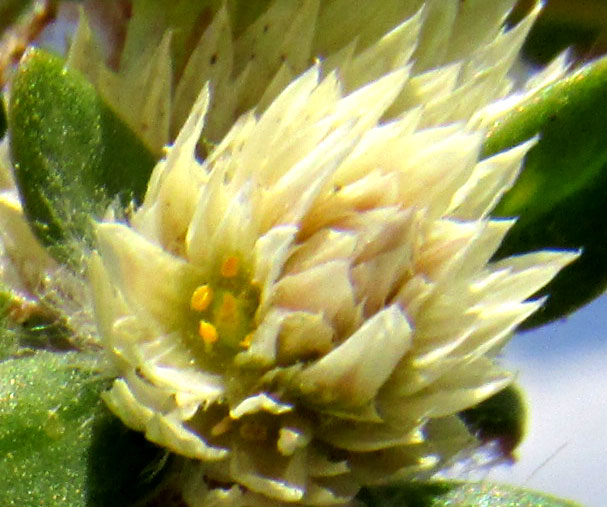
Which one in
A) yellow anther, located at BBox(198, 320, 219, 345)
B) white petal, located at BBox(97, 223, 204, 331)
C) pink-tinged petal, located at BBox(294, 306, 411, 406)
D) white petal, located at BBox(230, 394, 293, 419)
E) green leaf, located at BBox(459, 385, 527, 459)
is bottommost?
green leaf, located at BBox(459, 385, 527, 459)

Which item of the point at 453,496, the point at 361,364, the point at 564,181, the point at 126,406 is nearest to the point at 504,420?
the point at 453,496

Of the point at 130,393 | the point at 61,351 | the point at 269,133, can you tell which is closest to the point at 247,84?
the point at 269,133

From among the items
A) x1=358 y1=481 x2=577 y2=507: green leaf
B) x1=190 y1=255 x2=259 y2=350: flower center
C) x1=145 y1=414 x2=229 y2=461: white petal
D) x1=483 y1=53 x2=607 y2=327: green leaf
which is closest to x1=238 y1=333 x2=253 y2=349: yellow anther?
x1=190 y1=255 x2=259 y2=350: flower center

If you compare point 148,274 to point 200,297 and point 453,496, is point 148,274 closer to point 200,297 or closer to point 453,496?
point 200,297

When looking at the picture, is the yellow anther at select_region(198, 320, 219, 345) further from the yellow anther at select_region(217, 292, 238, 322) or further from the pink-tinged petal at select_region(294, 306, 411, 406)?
the pink-tinged petal at select_region(294, 306, 411, 406)

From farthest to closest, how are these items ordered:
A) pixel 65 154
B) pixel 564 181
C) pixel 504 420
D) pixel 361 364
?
pixel 504 420
pixel 564 181
pixel 65 154
pixel 361 364

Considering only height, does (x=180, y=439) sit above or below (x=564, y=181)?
above
